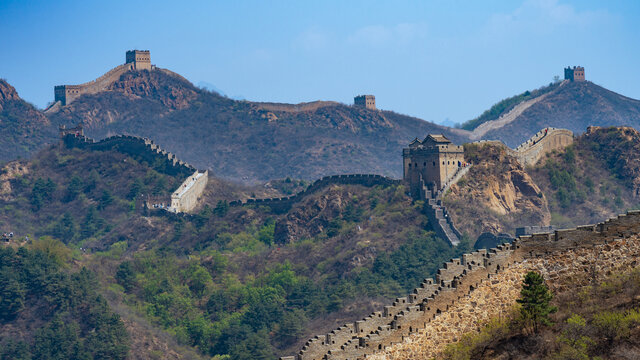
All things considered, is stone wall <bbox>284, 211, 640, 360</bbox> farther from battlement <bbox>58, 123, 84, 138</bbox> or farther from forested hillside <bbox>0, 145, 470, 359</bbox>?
battlement <bbox>58, 123, 84, 138</bbox>

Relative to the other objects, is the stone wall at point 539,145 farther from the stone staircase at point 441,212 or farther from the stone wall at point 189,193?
the stone wall at point 189,193

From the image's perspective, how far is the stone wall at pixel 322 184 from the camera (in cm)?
13279

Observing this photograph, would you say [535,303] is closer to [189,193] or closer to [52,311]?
[52,311]

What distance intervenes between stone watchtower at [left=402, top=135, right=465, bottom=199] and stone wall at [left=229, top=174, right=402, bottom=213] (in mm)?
5845

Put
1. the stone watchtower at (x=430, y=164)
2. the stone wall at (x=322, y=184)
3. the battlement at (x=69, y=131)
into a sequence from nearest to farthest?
the stone watchtower at (x=430, y=164) < the stone wall at (x=322, y=184) < the battlement at (x=69, y=131)

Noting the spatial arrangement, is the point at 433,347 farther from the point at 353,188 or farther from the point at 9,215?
the point at 9,215

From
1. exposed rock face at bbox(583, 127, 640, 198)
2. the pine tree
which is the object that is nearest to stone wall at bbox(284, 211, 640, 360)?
the pine tree

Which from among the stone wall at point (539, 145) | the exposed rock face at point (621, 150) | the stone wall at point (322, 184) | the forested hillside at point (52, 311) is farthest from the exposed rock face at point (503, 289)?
the exposed rock face at point (621, 150)

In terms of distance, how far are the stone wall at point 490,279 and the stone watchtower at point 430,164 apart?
7328 centimetres

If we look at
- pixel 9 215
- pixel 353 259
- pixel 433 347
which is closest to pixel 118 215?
pixel 9 215

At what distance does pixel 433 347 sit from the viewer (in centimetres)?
4322

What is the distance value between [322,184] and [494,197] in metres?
23.7

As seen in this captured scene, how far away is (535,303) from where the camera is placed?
41156 mm

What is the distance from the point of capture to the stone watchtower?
117562 mm
